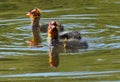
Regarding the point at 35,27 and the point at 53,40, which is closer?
the point at 53,40

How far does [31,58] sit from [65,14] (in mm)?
4642

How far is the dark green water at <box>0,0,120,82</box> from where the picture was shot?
30.8ft

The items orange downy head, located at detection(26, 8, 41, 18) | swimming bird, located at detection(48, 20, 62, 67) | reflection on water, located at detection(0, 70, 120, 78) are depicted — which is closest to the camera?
reflection on water, located at detection(0, 70, 120, 78)

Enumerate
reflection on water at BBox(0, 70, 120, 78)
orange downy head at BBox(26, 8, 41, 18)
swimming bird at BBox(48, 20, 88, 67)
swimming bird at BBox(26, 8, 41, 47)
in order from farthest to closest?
orange downy head at BBox(26, 8, 41, 18) → swimming bird at BBox(26, 8, 41, 47) → swimming bird at BBox(48, 20, 88, 67) → reflection on water at BBox(0, 70, 120, 78)

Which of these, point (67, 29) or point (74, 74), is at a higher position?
point (74, 74)

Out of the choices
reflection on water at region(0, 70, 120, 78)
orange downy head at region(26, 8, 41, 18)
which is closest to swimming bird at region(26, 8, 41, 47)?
orange downy head at region(26, 8, 41, 18)

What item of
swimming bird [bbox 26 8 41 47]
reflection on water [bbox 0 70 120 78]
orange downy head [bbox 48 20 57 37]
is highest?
orange downy head [bbox 48 20 57 37]

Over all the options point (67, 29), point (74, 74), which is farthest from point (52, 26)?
point (74, 74)

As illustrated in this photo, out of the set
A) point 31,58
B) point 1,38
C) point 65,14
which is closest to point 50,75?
point 31,58

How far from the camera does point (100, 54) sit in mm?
10516

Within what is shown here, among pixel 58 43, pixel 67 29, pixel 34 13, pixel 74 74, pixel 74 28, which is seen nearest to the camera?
pixel 74 74

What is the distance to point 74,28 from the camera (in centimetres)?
1327

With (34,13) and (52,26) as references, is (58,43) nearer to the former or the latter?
(52,26)

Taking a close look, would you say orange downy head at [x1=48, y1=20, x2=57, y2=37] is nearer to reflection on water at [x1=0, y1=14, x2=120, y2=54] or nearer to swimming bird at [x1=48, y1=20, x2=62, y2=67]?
swimming bird at [x1=48, y1=20, x2=62, y2=67]
